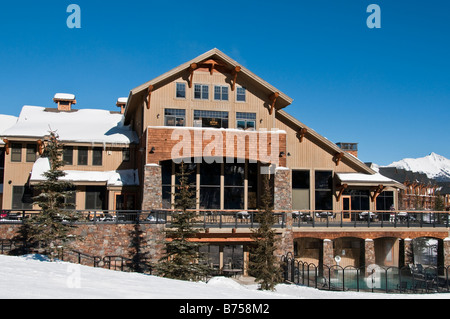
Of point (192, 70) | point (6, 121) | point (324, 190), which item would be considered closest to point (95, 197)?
point (192, 70)

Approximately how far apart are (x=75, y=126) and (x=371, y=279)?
21.9 meters

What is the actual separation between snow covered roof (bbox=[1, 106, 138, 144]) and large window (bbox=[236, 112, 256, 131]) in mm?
7046

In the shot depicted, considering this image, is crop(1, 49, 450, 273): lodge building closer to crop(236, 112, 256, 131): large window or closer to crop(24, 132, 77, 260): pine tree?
crop(236, 112, 256, 131): large window

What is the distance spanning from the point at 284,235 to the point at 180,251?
7457mm

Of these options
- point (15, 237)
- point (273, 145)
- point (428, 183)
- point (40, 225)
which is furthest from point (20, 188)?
point (428, 183)

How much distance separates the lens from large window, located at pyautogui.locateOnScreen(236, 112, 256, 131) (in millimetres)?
27109

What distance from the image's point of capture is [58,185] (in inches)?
744

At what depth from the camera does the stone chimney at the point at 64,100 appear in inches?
1415

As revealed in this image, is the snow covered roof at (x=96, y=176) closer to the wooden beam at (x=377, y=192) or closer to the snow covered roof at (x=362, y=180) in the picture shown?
the snow covered roof at (x=362, y=180)

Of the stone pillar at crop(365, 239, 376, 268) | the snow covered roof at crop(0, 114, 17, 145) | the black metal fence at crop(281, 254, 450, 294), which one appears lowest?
the black metal fence at crop(281, 254, 450, 294)

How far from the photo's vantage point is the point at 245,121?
27219mm

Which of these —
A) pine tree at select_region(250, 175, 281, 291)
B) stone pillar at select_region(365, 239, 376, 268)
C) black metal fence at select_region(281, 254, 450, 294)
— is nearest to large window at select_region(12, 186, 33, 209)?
pine tree at select_region(250, 175, 281, 291)
